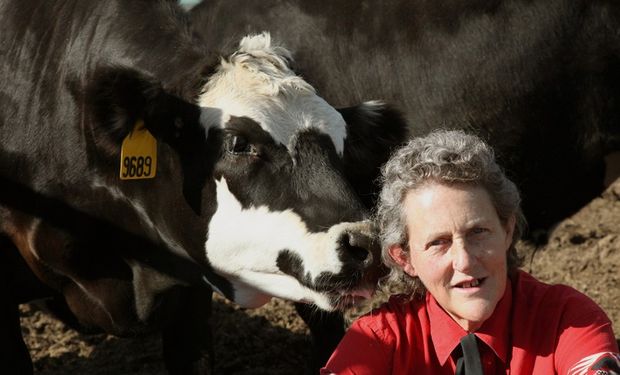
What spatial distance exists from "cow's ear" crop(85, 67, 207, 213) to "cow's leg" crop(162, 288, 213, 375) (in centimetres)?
107

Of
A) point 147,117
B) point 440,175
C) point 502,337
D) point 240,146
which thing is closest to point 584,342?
point 502,337

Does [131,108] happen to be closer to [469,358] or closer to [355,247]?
[355,247]

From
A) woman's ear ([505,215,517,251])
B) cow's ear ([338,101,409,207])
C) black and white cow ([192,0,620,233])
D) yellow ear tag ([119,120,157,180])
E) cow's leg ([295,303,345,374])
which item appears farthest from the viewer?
cow's leg ([295,303,345,374])

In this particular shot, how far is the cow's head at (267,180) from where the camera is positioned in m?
3.55

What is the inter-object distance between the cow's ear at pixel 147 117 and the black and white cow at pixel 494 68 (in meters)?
1.08

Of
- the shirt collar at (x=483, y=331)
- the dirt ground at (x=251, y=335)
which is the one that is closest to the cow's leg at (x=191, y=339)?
the dirt ground at (x=251, y=335)

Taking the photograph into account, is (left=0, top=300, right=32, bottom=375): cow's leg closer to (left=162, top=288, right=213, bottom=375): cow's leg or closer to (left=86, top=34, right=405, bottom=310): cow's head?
(left=162, top=288, right=213, bottom=375): cow's leg

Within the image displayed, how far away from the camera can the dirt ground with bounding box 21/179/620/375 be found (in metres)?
5.49

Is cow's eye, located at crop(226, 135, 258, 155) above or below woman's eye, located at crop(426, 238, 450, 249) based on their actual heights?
above

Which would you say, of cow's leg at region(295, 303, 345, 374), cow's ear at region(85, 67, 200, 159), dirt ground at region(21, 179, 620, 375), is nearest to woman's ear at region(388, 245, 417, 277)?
cow's ear at region(85, 67, 200, 159)

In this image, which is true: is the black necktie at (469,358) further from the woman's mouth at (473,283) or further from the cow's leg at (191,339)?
Answer: the cow's leg at (191,339)

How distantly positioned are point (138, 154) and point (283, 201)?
2.13 feet

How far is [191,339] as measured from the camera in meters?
4.96

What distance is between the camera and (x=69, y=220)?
4.29 meters
